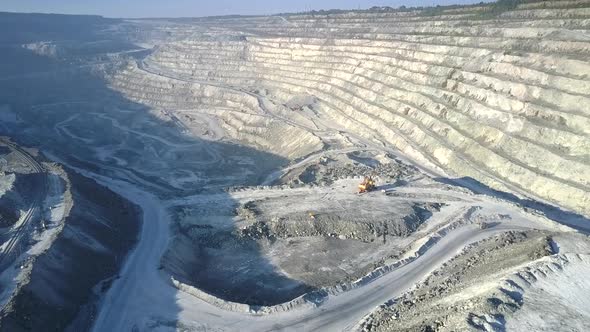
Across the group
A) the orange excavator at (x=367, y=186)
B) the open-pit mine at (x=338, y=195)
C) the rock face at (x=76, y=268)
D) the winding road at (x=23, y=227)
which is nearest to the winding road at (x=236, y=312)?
the open-pit mine at (x=338, y=195)

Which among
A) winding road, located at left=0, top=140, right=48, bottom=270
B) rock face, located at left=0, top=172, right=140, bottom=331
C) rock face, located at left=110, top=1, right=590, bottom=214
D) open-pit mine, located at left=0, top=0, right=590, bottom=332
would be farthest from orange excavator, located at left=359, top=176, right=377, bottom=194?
winding road, located at left=0, top=140, right=48, bottom=270

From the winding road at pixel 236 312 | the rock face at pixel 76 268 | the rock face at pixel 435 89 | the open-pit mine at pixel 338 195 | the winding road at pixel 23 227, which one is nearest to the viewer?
the rock face at pixel 76 268

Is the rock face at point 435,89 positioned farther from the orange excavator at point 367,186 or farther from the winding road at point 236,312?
the winding road at point 236,312

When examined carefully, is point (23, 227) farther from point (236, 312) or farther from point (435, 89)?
point (435, 89)

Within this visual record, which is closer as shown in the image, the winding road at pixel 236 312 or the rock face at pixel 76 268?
the rock face at pixel 76 268

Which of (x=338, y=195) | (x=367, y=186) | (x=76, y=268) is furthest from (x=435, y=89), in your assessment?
(x=76, y=268)

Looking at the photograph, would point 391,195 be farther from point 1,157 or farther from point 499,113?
point 1,157

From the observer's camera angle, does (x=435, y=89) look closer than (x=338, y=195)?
No

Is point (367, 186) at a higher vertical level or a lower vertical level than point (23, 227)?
higher
